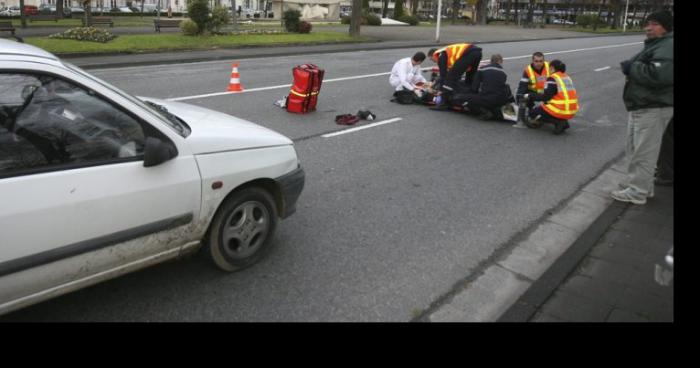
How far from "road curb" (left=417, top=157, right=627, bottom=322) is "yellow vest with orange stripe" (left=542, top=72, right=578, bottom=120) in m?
3.26

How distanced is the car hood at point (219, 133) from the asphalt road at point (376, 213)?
0.91 m

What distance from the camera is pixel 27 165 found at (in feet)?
9.00

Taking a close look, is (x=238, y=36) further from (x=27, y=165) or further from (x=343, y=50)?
(x=27, y=165)

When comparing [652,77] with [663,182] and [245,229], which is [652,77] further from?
[245,229]

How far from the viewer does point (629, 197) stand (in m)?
5.68

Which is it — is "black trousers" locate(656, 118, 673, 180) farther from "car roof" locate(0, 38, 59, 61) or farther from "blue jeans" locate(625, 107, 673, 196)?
"car roof" locate(0, 38, 59, 61)

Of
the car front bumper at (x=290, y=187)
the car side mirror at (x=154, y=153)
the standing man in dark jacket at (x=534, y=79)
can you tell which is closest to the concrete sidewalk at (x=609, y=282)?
the car front bumper at (x=290, y=187)

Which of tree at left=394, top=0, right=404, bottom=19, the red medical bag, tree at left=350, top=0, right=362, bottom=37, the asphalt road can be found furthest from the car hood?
tree at left=394, top=0, right=404, bottom=19

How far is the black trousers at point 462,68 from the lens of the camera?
10211 mm

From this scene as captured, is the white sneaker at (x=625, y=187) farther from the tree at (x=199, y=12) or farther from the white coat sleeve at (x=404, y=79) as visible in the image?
the tree at (x=199, y=12)

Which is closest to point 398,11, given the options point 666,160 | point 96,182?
point 666,160

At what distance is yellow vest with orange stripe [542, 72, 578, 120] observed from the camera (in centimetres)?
889

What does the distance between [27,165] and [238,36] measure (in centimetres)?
2180
